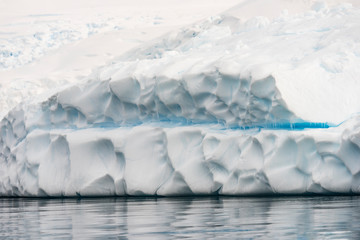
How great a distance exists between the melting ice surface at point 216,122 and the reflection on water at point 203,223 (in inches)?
77.2

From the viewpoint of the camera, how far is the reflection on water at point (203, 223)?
21.2 ft

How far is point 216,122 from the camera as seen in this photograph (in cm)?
1409

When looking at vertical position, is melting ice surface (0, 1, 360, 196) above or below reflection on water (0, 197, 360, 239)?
above

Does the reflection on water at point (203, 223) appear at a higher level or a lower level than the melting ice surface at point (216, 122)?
lower

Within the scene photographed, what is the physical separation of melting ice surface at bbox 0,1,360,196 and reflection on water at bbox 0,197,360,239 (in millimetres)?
1960

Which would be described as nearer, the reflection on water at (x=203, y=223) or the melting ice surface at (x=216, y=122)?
the reflection on water at (x=203, y=223)

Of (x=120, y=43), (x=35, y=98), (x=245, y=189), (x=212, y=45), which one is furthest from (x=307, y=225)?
(x=120, y=43)

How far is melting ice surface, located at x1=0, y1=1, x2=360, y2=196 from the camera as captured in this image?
12.6 m

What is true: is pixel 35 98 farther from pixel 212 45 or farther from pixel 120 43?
pixel 120 43

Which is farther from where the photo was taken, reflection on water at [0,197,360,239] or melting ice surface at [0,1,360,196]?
melting ice surface at [0,1,360,196]

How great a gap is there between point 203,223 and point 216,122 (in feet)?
21.5

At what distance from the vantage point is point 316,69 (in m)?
13.5

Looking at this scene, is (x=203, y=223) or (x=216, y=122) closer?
(x=203, y=223)

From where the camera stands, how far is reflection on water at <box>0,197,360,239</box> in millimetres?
6469
